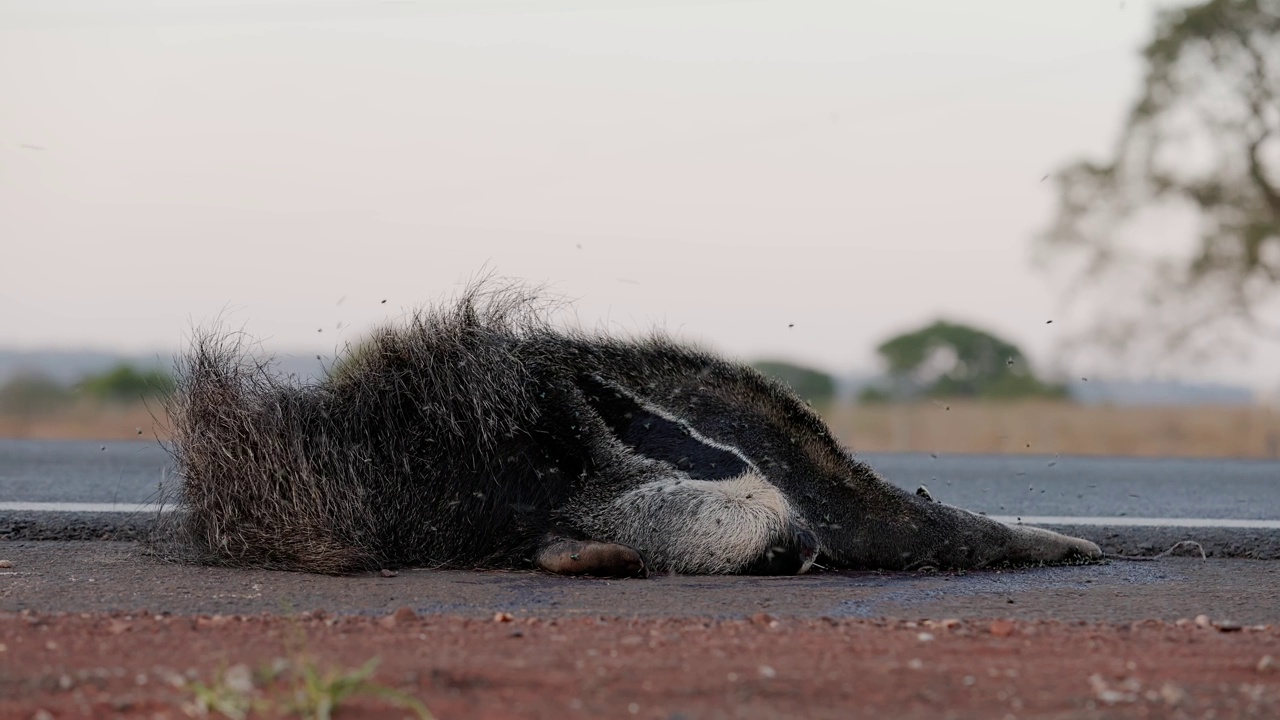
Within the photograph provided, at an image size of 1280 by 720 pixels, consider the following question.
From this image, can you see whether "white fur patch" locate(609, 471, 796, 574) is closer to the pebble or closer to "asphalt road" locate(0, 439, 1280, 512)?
the pebble

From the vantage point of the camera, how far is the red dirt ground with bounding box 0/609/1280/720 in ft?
9.36

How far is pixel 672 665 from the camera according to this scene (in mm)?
3232

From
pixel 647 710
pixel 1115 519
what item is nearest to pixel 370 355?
pixel 647 710

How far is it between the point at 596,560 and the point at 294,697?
8.67ft

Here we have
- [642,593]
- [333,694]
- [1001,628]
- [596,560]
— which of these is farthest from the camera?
[596,560]

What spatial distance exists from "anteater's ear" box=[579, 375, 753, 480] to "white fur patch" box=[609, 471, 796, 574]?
84mm

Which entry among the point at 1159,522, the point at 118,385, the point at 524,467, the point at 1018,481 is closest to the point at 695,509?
the point at 524,467

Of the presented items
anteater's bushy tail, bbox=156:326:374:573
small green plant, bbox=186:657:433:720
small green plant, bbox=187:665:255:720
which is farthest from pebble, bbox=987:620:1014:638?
anteater's bushy tail, bbox=156:326:374:573

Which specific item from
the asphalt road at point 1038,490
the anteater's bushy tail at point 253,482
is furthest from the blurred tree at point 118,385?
the anteater's bushy tail at point 253,482

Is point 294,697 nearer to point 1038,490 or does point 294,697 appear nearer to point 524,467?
point 524,467

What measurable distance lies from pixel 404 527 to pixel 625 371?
122cm

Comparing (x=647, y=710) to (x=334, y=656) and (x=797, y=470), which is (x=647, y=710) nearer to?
(x=334, y=656)

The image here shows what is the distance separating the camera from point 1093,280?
86.2ft

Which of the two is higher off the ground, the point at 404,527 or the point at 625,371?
the point at 625,371
